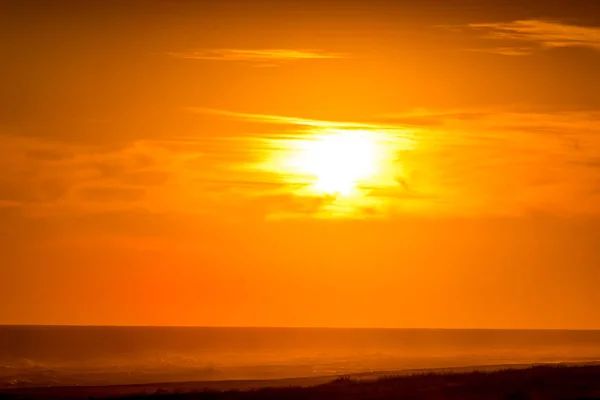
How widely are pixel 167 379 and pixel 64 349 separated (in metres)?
68.2

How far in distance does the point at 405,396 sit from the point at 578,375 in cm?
1289

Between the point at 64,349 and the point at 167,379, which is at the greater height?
the point at 64,349

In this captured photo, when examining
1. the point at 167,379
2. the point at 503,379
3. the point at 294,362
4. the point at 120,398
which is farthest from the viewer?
the point at 294,362

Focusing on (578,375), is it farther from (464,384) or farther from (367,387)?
(367,387)

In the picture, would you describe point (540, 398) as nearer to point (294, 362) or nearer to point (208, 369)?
point (208, 369)

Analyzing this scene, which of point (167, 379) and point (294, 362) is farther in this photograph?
point (294, 362)

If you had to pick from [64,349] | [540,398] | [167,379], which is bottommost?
[540,398]

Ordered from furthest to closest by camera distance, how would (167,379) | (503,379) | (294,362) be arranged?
(294,362)
(167,379)
(503,379)

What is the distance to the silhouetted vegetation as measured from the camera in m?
52.3

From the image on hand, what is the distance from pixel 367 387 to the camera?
186 ft

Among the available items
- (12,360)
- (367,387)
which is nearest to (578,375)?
(367,387)

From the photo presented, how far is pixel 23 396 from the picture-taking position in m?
57.7

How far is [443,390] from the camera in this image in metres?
55.1

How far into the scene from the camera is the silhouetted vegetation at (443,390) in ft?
172
